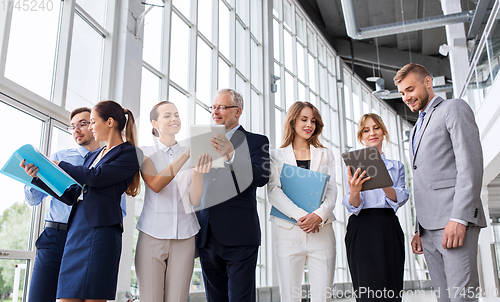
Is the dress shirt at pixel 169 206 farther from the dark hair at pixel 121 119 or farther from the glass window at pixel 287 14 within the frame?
the glass window at pixel 287 14

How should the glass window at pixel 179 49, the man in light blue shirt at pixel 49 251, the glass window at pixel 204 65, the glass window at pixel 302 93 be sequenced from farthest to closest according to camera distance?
the glass window at pixel 302 93
the glass window at pixel 204 65
the glass window at pixel 179 49
the man in light blue shirt at pixel 49 251

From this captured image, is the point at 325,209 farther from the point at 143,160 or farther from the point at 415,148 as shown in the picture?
the point at 143,160

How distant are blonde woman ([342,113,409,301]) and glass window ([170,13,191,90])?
10.1 ft

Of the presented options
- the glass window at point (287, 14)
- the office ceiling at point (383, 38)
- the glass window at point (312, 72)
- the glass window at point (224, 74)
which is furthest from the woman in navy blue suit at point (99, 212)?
the office ceiling at point (383, 38)

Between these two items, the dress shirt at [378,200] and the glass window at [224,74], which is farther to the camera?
the glass window at [224,74]

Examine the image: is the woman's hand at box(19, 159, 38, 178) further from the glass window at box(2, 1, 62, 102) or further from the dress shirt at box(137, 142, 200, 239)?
the glass window at box(2, 1, 62, 102)

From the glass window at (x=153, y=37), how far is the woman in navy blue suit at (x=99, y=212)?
7.91 feet

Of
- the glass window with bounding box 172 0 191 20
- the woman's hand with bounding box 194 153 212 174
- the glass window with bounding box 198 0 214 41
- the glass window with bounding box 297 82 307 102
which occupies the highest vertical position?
the glass window with bounding box 297 82 307 102

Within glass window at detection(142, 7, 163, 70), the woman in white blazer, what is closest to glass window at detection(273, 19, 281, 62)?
glass window at detection(142, 7, 163, 70)

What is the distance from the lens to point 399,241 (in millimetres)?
2164

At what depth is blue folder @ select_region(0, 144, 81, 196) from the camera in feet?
5.54

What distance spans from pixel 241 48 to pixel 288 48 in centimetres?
252

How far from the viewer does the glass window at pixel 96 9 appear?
3.85 m

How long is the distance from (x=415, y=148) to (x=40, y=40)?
2.85 metres
